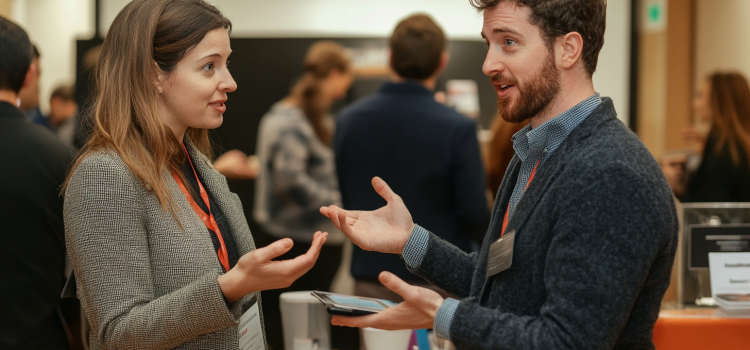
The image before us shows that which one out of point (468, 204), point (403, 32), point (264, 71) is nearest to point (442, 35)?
point (403, 32)

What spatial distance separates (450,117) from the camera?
2.70 m

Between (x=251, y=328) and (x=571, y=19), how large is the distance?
986 mm

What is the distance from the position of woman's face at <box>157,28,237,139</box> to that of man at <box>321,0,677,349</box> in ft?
1.33

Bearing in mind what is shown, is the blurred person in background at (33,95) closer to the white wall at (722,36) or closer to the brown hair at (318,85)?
the brown hair at (318,85)

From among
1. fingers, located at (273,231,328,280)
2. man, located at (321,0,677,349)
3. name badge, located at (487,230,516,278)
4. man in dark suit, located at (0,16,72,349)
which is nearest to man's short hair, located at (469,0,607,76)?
man, located at (321,0,677,349)

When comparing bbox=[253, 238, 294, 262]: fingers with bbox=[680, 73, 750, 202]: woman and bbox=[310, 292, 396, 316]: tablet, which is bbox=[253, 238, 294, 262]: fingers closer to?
bbox=[310, 292, 396, 316]: tablet

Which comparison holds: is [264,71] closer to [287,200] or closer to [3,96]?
[287,200]

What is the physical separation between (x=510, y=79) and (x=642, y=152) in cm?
31

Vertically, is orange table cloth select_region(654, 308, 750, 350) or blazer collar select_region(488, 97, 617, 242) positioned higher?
blazer collar select_region(488, 97, 617, 242)

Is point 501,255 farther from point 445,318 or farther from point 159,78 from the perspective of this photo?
point 159,78

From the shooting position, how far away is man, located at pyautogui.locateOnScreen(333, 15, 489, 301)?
2.65m

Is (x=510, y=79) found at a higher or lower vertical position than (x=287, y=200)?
higher

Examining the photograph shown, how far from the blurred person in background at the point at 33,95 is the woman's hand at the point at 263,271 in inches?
50.1

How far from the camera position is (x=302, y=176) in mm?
3854
